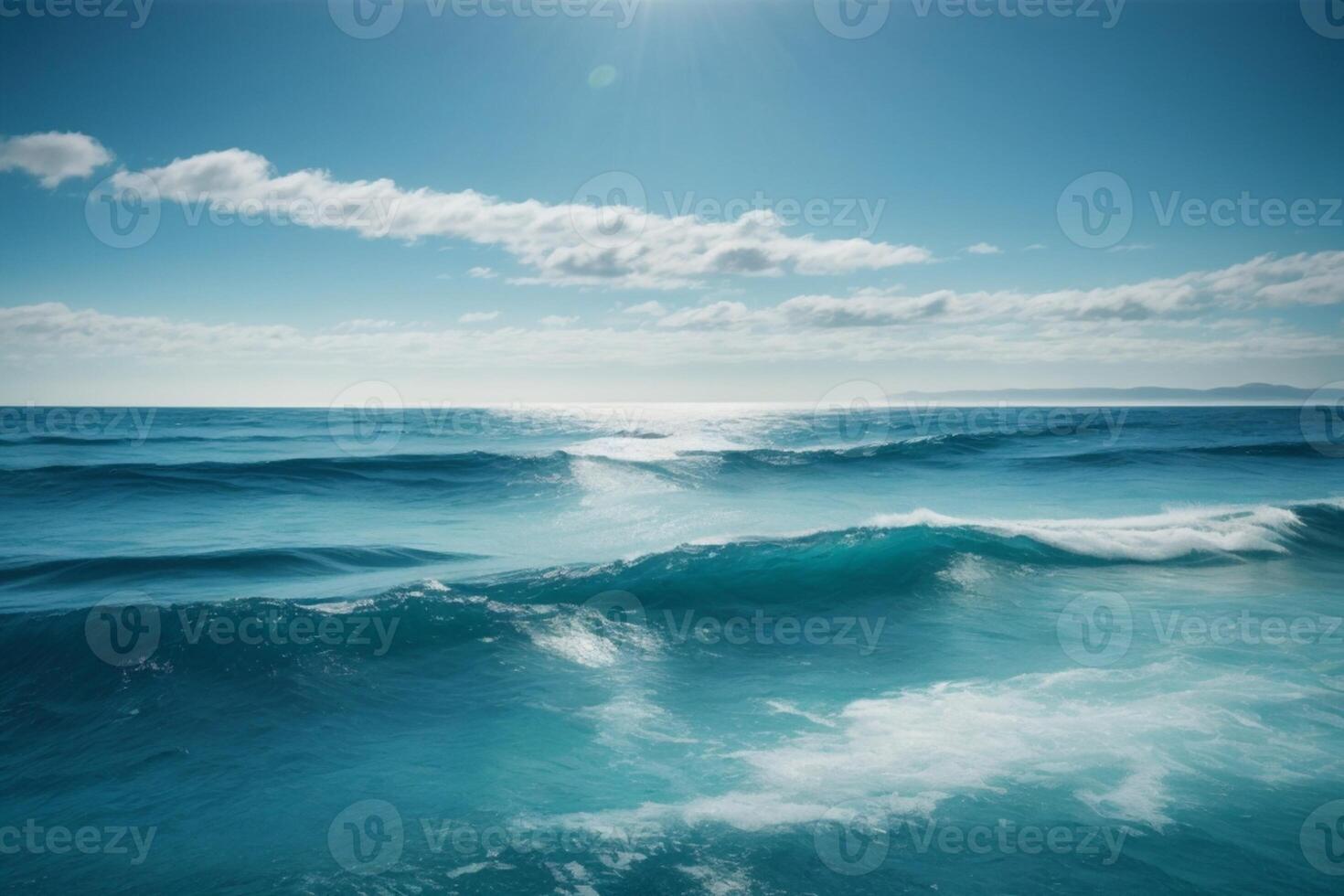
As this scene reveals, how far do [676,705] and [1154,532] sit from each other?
1458 centimetres

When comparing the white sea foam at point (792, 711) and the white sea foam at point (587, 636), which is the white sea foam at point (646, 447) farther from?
the white sea foam at point (792, 711)

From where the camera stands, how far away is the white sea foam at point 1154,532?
15.9 metres

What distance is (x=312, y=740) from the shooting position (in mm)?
7723

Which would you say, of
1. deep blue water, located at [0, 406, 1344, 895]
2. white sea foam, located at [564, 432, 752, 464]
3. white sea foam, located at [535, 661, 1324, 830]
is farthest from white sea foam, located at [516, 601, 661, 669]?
white sea foam, located at [564, 432, 752, 464]

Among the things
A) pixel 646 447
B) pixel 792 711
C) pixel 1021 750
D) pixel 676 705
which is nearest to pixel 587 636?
pixel 676 705

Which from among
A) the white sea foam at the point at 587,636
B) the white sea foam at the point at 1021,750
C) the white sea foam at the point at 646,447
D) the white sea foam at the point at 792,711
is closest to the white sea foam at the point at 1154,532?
the white sea foam at the point at 1021,750

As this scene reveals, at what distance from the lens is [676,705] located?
8664 millimetres

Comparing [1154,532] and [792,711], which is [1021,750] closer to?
[792,711]

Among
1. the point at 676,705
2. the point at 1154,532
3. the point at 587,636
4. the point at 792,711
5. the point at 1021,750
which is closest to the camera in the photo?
the point at 1021,750

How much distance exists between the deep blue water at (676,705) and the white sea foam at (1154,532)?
5.7 inches

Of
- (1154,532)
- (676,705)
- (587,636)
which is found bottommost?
(676,705)

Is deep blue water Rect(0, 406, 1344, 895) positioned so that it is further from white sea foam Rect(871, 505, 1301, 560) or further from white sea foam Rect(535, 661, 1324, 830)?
white sea foam Rect(871, 505, 1301, 560)

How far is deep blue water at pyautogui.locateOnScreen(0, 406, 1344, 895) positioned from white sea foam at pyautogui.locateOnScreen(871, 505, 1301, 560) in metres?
0.14

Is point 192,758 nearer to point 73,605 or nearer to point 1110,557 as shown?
point 73,605
